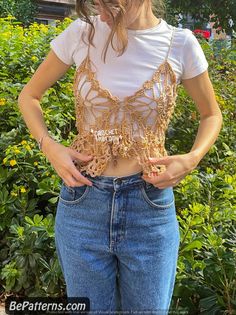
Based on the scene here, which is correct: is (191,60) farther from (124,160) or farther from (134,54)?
(124,160)

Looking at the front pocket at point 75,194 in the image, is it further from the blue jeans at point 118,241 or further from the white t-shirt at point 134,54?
the white t-shirt at point 134,54

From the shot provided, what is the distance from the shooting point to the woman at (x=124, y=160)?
154 centimetres

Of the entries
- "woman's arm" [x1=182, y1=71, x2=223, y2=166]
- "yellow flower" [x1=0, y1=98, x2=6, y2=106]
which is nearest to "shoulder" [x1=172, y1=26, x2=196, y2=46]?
"woman's arm" [x1=182, y1=71, x2=223, y2=166]

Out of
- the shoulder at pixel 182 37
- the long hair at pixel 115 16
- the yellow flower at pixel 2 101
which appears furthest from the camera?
the yellow flower at pixel 2 101

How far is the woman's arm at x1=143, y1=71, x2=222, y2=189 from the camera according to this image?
155cm

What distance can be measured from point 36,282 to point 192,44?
1.83 meters

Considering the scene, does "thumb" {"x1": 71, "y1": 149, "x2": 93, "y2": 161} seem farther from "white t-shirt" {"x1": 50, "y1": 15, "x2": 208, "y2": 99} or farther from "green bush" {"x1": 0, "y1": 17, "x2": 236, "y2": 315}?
"green bush" {"x1": 0, "y1": 17, "x2": 236, "y2": 315}

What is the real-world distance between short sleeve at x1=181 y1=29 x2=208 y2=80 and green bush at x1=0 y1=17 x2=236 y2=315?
3.47 ft

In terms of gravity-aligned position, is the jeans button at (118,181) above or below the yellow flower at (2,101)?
above

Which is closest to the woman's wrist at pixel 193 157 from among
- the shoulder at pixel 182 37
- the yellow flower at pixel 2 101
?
the shoulder at pixel 182 37

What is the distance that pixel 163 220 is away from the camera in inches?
62.0

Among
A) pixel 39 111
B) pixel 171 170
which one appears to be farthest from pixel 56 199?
pixel 171 170

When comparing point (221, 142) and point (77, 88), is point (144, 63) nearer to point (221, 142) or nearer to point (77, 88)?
point (77, 88)

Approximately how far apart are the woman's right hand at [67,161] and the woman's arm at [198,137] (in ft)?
0.62
